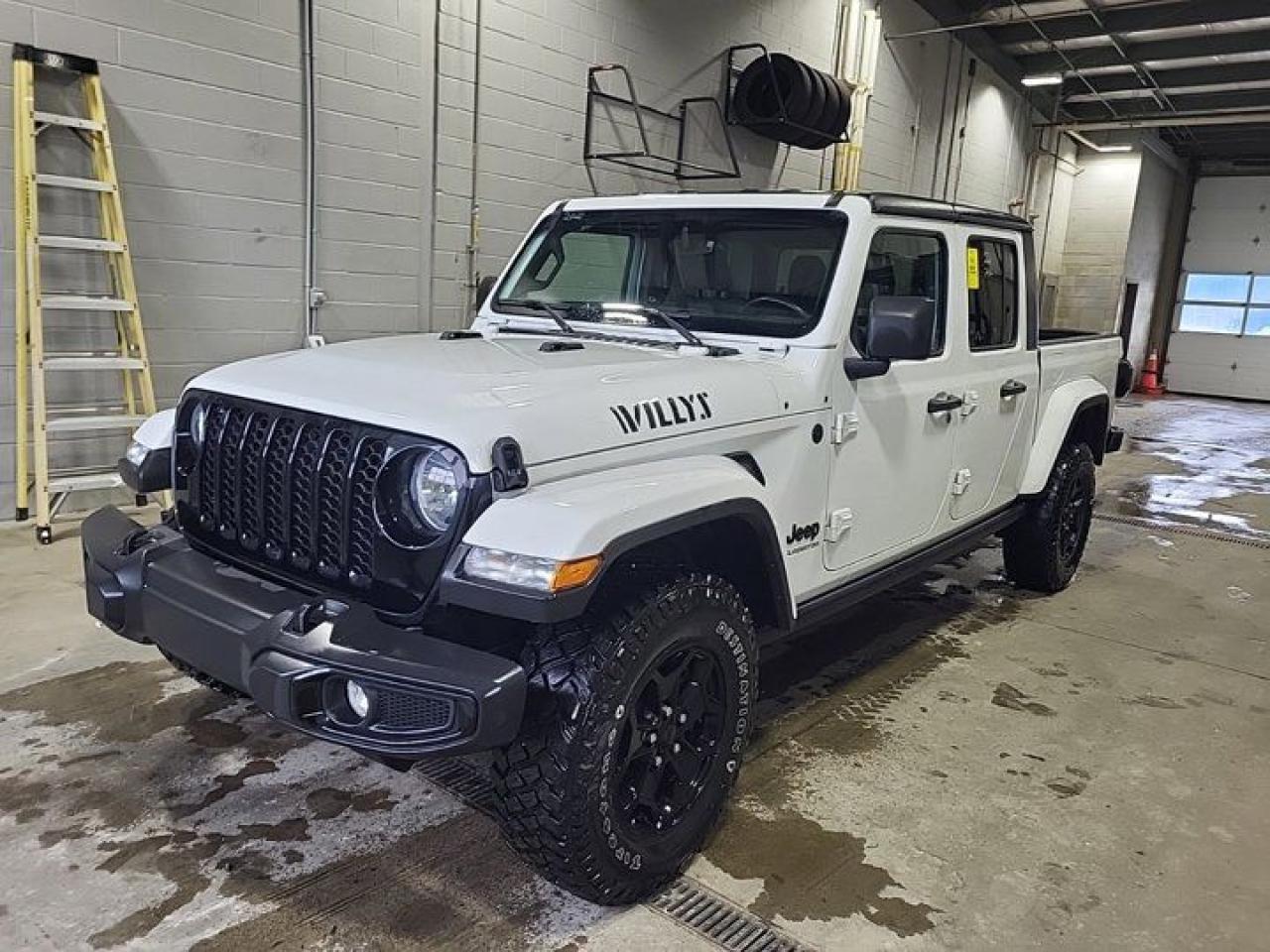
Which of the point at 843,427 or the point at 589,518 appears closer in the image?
the point at 589,518

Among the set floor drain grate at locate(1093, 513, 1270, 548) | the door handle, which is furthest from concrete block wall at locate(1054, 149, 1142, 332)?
the door handle

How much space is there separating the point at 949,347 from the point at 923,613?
4.80ft

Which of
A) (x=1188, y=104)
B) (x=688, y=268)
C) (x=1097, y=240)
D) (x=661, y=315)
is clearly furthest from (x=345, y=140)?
(x=1097, y=240)

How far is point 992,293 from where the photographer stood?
3.70m

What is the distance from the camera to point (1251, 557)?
228 inches

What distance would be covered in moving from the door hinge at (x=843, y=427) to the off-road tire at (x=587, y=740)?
0.84 m

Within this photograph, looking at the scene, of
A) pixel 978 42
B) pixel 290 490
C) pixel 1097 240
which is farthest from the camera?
pixel 1097 240

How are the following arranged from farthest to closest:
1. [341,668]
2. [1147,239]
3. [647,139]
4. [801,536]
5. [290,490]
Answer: [1147,239] < [647,139] < [801,536] < [290,490] < [341,668]

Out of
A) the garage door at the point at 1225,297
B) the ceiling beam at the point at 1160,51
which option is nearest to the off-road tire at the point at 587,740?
the ceiling beam at the point at 1160,51

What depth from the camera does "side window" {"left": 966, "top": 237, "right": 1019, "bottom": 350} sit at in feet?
11.6

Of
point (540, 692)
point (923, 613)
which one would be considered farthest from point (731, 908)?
point (923, 613)

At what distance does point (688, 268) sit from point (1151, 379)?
18.2 metres

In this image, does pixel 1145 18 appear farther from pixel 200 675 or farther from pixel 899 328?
pixel 200 675

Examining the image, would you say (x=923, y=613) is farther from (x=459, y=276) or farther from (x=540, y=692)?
(x=459, y=276)
